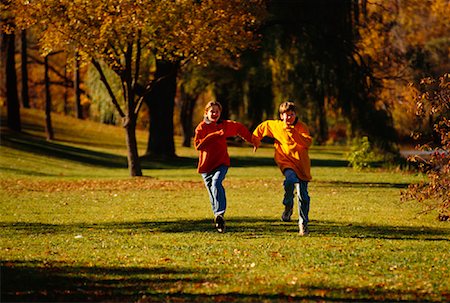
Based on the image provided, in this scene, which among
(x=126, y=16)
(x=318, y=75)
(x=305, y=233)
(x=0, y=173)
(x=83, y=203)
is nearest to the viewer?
(x=305, y=233)

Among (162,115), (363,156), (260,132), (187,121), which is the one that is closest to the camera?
(260,132)

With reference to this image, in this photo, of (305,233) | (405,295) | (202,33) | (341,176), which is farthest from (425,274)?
(341,176)

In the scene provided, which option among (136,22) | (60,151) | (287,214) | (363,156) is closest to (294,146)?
(287,214)

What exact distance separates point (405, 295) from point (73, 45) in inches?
759

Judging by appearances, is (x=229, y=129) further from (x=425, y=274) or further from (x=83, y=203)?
(x=83, y=203)

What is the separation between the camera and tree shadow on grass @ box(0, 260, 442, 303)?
8133mm

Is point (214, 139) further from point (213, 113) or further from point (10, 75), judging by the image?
point (10, 75)

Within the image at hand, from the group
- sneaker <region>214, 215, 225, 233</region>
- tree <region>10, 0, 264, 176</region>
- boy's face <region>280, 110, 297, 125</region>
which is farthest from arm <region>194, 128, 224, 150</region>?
tree <region>10, 0, 264, 176</region>

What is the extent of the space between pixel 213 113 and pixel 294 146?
51.2 inches

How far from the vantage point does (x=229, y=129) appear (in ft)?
44.3

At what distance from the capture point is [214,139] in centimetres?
1360

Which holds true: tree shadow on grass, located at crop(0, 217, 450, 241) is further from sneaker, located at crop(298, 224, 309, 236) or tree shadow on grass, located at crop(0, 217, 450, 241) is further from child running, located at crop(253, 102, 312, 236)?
child running, located at crop(253, 102, 312, 236)

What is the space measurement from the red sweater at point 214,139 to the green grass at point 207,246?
1082 mm

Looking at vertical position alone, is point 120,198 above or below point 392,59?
below
